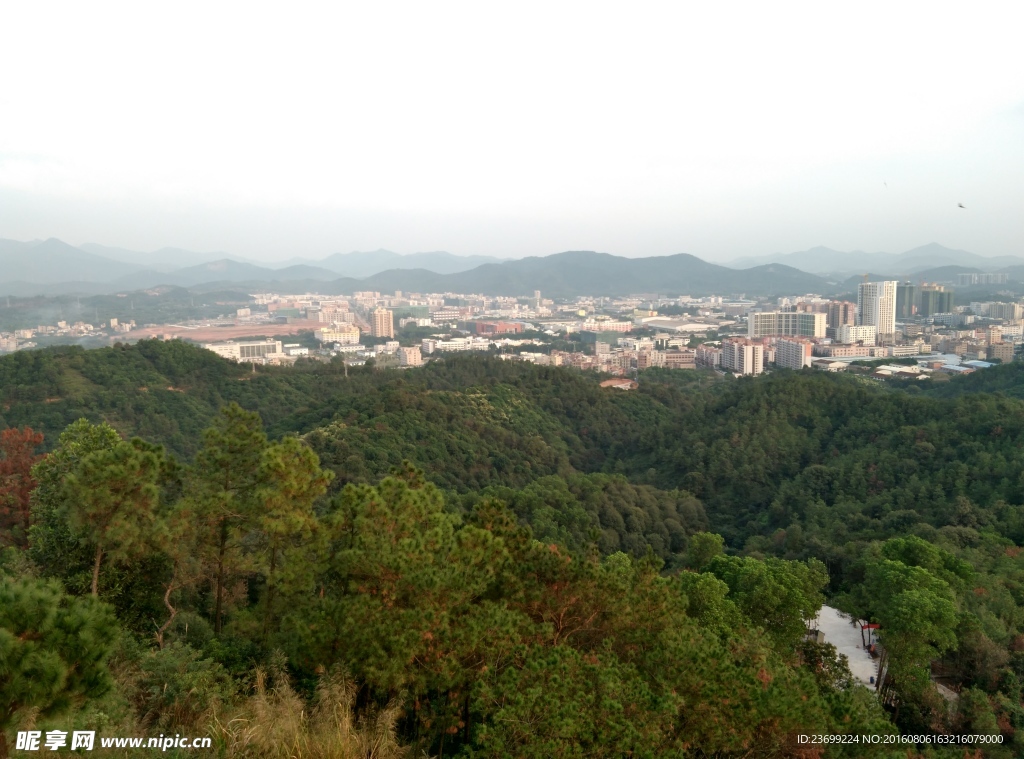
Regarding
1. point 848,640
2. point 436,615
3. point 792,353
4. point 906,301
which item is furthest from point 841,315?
point 436,615

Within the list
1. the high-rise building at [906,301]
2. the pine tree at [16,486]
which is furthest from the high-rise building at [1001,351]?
the pine tree at [16,486]

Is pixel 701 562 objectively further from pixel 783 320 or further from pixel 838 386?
pixel 783 320

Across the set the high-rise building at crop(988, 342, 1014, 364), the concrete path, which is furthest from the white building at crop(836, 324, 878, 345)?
the concrete path

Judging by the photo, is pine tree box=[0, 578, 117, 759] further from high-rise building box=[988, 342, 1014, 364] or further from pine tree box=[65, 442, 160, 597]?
high-rise building box=[988, 342, 1014, 364]

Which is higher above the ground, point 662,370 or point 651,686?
point 651,686

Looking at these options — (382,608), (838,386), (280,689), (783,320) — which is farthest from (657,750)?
(783,320)

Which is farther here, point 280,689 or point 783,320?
point 783,320
